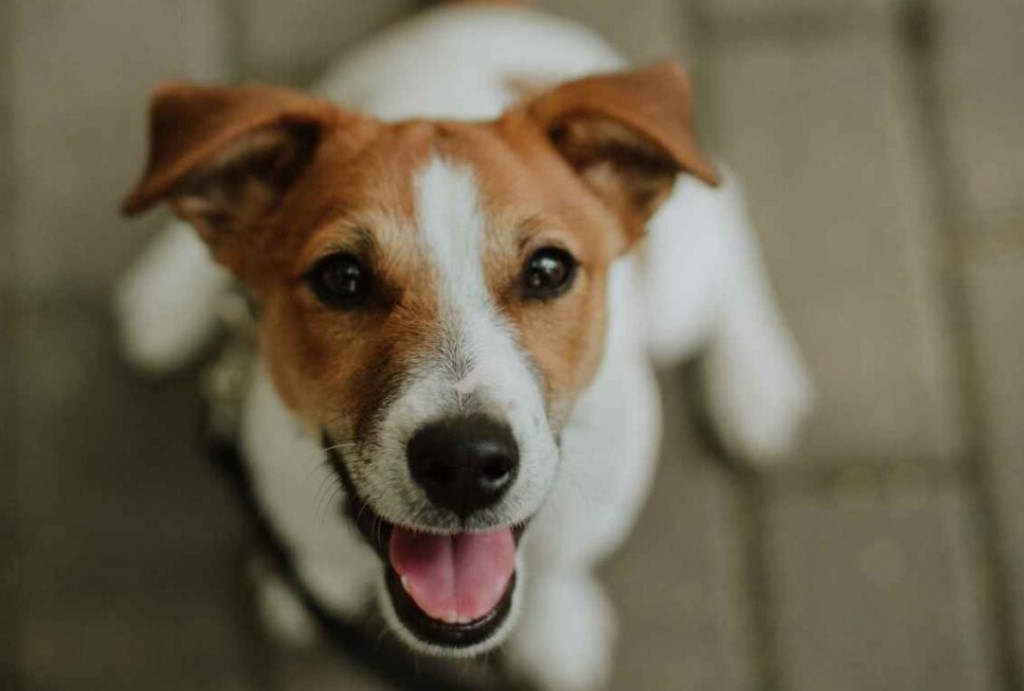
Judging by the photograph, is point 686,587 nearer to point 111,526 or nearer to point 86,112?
point 111,526

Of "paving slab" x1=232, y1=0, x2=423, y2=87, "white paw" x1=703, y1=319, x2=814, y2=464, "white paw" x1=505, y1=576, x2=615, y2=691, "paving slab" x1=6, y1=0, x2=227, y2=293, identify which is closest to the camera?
"white paw" x1=505, y1=576, x2=615, y2=691

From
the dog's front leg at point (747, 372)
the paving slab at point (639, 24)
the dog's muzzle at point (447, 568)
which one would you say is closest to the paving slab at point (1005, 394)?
the dog's front leg at point (747, 372)

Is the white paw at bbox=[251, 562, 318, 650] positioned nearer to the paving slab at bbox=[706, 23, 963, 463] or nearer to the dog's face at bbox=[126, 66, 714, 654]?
the dog's face at bbox=[126, 66, 714, 654]

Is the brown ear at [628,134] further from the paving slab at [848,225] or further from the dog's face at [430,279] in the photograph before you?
the paving slab at [848,225]

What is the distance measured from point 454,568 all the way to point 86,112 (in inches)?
74.8

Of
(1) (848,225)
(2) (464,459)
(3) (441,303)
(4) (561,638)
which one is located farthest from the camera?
(1) (848,225)

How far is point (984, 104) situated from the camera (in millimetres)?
2949

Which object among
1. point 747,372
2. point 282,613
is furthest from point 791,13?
point 282,613

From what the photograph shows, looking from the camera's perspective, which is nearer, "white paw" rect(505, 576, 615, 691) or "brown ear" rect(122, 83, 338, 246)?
"brown ear" rect(122, 83, 338, 246)

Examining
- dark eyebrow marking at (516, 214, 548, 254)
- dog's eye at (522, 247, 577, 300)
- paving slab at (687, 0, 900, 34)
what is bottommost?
paving slab at (687, 0, 900, 34)

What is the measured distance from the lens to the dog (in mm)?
1582

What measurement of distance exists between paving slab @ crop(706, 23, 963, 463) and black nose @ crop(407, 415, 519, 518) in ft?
4.73

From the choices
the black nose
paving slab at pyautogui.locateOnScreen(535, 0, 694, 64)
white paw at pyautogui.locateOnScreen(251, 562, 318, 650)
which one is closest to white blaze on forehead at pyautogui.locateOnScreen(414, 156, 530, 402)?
the black nose

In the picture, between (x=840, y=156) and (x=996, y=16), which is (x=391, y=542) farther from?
(x=996, y=16)
